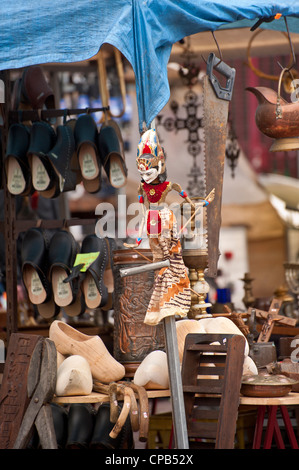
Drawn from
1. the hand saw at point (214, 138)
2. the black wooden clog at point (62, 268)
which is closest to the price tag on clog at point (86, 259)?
the black wooden clog at point (62, 268)

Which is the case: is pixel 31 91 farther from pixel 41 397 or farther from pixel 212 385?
pixel 212 385

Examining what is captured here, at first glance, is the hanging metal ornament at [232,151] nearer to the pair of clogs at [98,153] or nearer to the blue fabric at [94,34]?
the pair of clogs at [98,153]

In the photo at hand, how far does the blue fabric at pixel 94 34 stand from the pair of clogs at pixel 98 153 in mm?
1076

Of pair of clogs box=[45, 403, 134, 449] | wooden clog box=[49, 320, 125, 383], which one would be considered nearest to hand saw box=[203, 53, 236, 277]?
wooden clog box=[49, 320, 125, 383]

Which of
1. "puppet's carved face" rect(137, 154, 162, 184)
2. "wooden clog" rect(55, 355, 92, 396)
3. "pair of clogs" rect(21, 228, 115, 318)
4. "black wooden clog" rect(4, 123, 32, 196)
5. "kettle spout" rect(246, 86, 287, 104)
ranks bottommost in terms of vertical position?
"wooden clog" rect(55, 355, 92, 396)

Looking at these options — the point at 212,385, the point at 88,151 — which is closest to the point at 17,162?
the point at 88,151

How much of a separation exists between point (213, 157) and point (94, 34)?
2.53ft

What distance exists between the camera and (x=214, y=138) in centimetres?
362

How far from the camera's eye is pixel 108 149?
4.27 m

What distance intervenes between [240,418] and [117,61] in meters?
2.28

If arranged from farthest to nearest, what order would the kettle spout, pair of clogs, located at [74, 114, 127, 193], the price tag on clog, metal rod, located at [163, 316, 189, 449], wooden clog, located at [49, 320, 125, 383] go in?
pair of clogs, located at [74, 114, 127, 193] < the price tag on clog < the kettle spout < wooden clog, located at [49, 320, 125, 383] < metal rod, located at [163, 316, 189, 449]

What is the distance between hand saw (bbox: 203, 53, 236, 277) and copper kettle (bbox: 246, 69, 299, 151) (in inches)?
9.0

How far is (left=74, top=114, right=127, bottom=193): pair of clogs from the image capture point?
427 cm

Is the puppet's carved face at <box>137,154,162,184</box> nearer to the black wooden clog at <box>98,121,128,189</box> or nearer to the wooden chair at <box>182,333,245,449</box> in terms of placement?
the wooden chair at <box>182,333,245,449</box>
